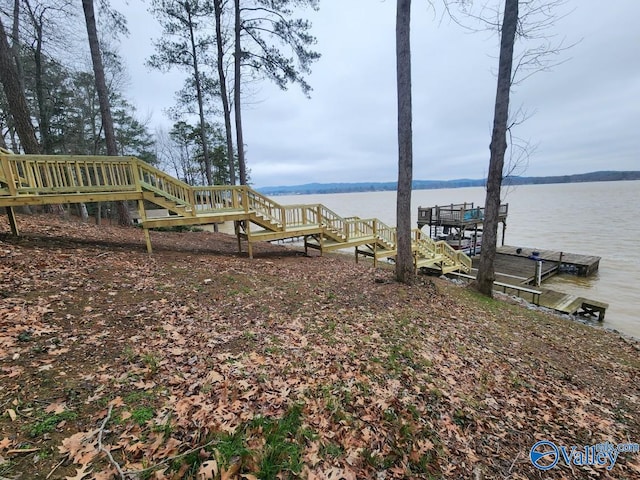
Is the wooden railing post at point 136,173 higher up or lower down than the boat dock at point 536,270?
higher up

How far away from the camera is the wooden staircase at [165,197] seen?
20.7 feet

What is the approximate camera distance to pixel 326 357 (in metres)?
3.84

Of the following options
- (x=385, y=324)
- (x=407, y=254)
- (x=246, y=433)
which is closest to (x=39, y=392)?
(x=246, y=433)

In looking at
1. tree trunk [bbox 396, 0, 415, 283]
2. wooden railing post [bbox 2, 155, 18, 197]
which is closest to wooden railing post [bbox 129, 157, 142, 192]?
wooden railing post [bbox 2, 155, 18, 197]

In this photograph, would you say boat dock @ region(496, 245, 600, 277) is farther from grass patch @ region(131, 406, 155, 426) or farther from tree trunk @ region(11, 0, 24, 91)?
tree trunk @ region(11, 0, 24, 91)

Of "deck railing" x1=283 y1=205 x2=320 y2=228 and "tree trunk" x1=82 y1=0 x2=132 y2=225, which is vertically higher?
"tree trunk" x1=82 y1=0 x2=132 y2=225

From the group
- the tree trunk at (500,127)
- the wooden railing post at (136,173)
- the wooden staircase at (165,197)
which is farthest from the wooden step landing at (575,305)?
the wooden railing post at (136,173)

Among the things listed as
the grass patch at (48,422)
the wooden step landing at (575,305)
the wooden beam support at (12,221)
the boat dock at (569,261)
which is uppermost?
the wooden beam support at (12,221)

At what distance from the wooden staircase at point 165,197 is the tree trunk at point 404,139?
411cm

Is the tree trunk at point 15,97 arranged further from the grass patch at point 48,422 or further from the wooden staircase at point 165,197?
the grass patch at point 48,422

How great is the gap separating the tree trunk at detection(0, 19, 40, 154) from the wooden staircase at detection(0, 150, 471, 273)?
922 millimetres

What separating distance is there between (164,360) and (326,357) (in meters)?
→ 2.04

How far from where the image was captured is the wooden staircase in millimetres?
6324

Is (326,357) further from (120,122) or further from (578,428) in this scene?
(120,122)
